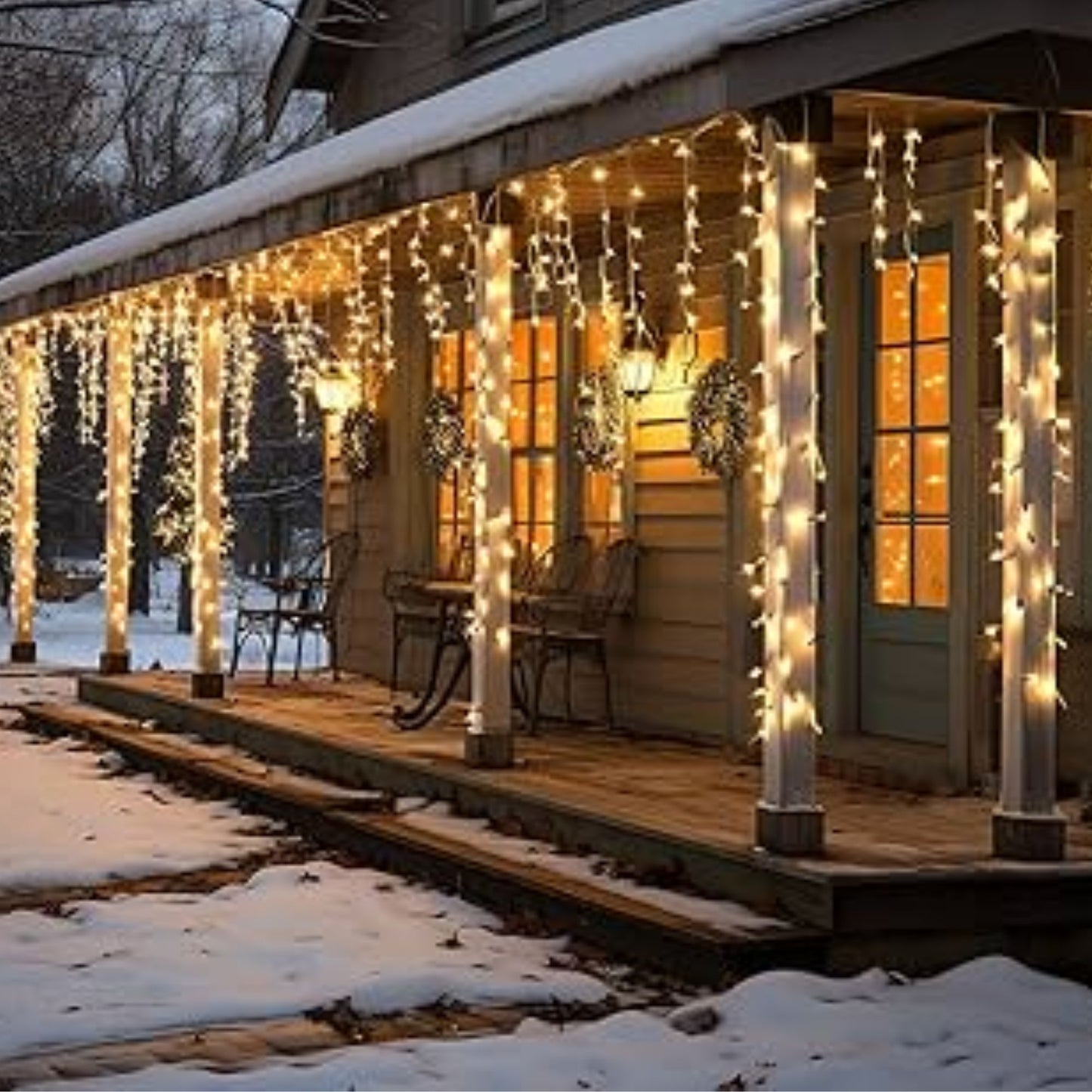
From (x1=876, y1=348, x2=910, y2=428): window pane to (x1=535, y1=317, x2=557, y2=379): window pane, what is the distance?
8.72 ft

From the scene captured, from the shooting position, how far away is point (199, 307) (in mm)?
11156

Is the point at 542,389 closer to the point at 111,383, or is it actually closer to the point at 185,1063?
the point at 111,383

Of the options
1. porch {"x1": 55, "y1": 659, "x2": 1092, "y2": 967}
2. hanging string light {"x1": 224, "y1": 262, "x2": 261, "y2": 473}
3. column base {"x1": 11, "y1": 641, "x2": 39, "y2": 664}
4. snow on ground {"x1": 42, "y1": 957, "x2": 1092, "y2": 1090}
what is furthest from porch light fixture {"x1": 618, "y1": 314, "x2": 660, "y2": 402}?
column base {"x1": 11, "y1": 641, "x2": 39, "y2": 664}

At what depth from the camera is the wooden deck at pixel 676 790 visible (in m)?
6.08

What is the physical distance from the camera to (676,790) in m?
7.41

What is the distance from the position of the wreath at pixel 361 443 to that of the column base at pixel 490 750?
15.9 ft

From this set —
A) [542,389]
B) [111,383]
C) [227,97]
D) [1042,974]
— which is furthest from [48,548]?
[1042,974]

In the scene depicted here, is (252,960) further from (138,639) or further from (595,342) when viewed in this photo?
(138,639)

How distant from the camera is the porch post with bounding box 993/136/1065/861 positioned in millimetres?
5953

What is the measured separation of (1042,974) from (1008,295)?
1978 millimetres

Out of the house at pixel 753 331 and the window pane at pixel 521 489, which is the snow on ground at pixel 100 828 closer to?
the house at pixel 753 331

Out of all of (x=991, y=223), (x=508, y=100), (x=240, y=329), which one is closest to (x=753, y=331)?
(x=991, y=223)

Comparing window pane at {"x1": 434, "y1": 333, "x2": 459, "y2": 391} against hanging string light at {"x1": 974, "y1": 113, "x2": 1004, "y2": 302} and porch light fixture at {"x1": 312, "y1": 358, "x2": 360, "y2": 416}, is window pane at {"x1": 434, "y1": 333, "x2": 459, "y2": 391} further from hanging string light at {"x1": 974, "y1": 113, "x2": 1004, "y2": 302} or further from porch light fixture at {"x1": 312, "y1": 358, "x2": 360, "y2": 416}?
hanging string light at {"x1": 974, "y1": 113, "x2": 1004, "y2": 302}

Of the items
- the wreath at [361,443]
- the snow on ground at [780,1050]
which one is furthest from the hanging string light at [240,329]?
the snow on ground at [780,1050]
